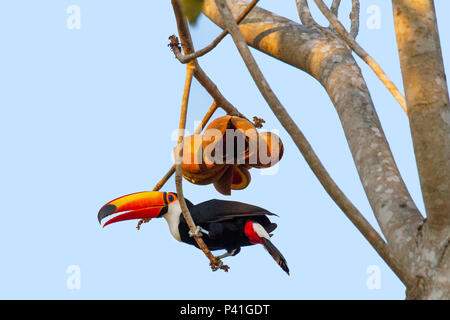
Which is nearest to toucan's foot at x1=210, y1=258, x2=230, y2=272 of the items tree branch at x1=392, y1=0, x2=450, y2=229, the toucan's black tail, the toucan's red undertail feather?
the toucan's black tail

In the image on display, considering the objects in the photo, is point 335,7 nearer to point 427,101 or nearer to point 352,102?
point 352,102

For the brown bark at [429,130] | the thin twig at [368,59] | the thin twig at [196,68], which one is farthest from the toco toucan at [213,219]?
the brown bark at [429,130]

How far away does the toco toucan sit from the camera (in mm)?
5031

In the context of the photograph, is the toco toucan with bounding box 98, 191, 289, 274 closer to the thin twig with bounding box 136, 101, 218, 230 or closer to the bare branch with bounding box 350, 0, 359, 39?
the thin twig with bounding box 136, 101, 218, 230

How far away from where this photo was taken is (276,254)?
4746mm

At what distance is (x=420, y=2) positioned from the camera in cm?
354

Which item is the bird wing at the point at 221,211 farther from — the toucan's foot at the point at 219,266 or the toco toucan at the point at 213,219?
the toucan's foot at the point at 219,266

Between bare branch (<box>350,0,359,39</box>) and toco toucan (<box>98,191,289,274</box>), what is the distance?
1.32m

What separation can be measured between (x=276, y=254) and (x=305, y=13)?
1827 millimetres

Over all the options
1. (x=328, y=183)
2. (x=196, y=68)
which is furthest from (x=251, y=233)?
(x=328, y=183)
